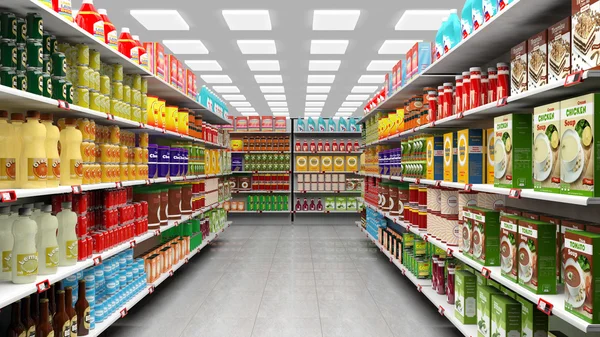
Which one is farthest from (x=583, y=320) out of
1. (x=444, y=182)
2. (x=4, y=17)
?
(x=4, y=17)

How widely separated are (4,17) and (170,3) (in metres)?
4.82

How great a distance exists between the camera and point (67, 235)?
275cm

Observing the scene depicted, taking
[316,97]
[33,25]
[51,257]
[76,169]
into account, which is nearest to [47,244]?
[51,257]

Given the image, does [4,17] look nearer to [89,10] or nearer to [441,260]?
[89,10]

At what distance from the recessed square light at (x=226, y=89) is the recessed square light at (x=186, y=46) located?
362 centimetres

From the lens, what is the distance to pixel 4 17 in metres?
2.24

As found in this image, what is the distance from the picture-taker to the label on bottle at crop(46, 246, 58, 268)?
8.16 ft

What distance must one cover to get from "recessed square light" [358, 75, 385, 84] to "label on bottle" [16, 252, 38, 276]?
10221mm

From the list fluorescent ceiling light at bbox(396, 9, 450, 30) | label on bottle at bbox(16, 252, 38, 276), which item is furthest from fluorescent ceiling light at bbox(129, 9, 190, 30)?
label on bottle at bbox(16, 252, 38, 276)

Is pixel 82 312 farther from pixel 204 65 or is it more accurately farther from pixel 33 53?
pixel 204 65

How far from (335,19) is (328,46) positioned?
149 cm

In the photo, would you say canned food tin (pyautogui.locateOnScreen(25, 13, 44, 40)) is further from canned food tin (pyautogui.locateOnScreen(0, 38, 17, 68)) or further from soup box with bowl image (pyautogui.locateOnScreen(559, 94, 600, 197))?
soup box with bowl image (pyautogui.locateOnScreen(559, 94, 600, 197))

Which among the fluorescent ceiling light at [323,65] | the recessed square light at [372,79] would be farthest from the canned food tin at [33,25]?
the recessed square light at [372,79]

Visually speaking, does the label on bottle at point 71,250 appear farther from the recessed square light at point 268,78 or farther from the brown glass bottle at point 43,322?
the recessed square light at point 268,78
